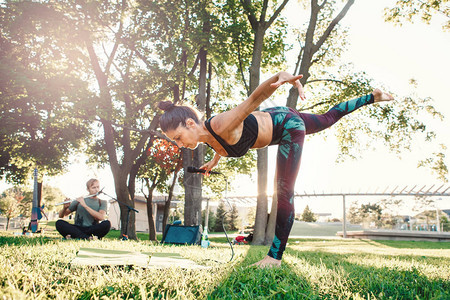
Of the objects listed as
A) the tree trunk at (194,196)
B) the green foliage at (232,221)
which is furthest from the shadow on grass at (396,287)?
the green foliage at (232,221)

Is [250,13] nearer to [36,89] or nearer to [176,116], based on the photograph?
[36,89]

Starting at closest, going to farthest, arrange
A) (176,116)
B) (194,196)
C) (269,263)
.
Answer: (269,263)
(176,116)
(194,196)

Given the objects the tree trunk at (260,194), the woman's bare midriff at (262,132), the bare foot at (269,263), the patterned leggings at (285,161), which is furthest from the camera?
the tree trunk at (260,194)

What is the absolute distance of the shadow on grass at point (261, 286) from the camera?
167cm

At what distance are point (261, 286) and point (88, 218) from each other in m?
5.98

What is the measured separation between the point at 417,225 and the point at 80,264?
1074 inches

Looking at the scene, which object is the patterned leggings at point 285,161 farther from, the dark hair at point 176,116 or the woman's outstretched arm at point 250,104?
the dark hair at point 176,116

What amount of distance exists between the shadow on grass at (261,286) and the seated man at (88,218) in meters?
5.19

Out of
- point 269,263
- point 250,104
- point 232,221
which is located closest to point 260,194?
point 269,263

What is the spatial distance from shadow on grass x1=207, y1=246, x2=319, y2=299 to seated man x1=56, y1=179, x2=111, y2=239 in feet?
17.0

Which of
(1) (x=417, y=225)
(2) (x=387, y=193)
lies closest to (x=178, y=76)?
(2) (x=387, y=193)

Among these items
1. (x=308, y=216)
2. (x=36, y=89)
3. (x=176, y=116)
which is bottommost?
(x=308, y=216)

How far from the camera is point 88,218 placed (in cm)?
695

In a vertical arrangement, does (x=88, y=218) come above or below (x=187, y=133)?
below
